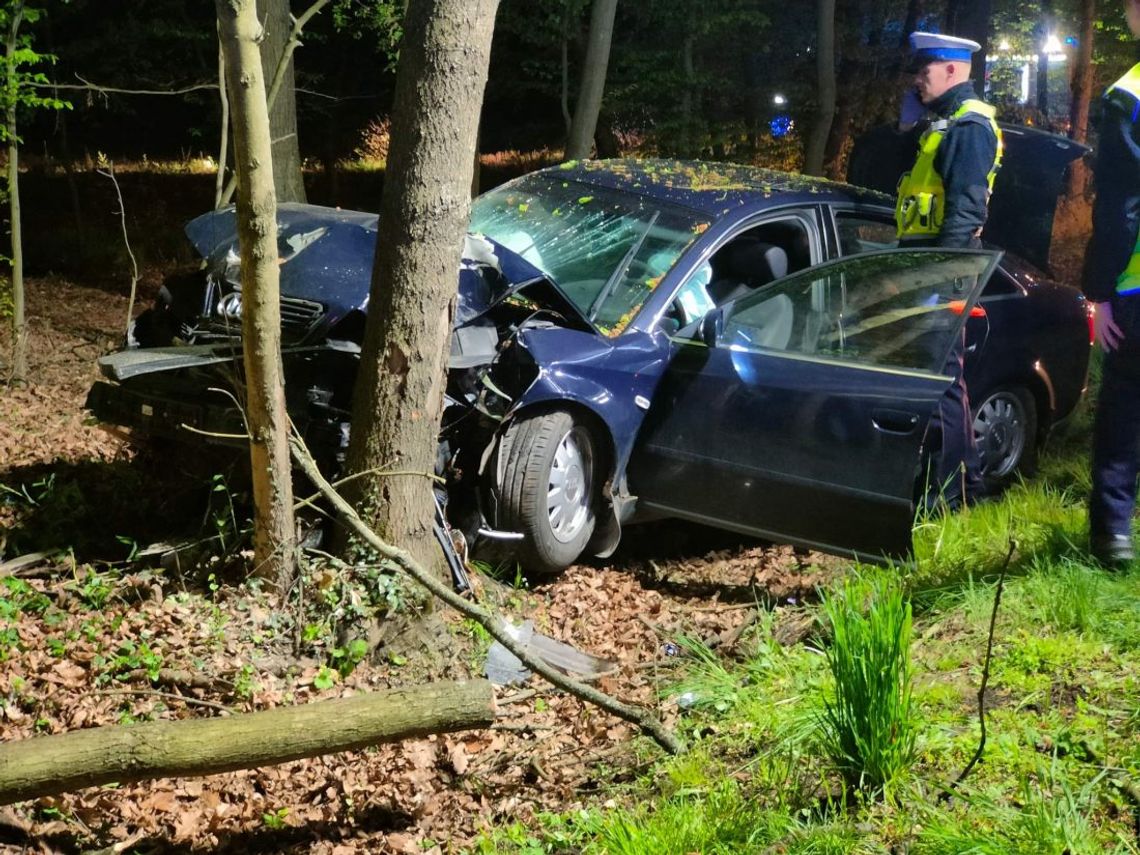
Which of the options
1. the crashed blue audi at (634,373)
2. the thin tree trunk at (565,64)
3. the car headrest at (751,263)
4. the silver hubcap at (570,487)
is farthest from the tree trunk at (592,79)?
the silver hubcap at (570,487)

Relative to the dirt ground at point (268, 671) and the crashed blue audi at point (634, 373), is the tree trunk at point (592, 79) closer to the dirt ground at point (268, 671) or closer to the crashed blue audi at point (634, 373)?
the crashed blue audi at point (634, 373)

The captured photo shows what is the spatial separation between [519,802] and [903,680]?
1.32 m

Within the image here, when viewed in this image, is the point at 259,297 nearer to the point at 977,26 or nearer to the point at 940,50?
the point at 940,50

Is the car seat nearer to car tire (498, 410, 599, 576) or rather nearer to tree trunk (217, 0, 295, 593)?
car tire (498, 410, 599, 576)

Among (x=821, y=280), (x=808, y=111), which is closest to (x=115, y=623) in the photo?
(x=821, y=280)

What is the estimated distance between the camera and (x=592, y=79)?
38.2 feet

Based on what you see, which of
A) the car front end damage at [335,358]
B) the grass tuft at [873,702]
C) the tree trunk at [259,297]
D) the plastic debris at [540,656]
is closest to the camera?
the grass tuft at [873,702]

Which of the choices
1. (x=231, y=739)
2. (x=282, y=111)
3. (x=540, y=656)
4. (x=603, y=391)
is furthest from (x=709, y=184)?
(x=282, y=111)

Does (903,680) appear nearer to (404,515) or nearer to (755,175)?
(404,515)

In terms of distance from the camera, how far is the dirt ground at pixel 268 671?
3477mm

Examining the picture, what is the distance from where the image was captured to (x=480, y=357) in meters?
4.77

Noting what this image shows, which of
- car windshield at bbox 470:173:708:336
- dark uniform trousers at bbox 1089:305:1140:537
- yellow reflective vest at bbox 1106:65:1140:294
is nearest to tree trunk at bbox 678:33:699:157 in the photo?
car windshield at bbox 470:173:708:336

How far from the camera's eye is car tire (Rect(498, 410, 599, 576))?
4777 millimetres

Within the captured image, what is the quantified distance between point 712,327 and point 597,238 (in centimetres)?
101
